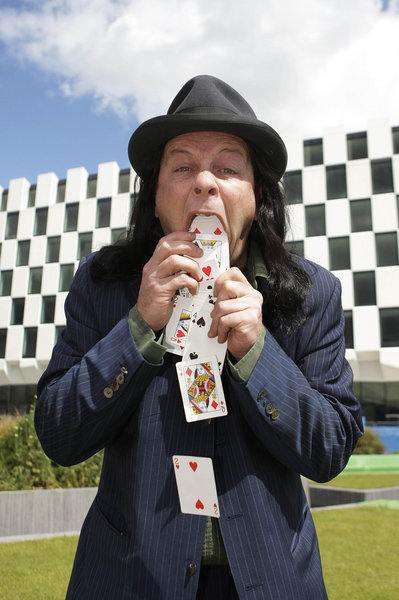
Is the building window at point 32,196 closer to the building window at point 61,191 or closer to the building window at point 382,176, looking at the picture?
the building window at point 61,191

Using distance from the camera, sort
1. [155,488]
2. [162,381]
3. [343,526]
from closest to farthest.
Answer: [155,488]
[162,381]
[343,526]

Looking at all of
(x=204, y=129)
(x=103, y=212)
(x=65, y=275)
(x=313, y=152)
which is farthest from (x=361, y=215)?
(x=204, y=129)

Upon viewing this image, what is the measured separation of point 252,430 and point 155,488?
0.27m

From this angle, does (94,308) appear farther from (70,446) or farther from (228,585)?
(228,585)

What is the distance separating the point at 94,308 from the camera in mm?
1449

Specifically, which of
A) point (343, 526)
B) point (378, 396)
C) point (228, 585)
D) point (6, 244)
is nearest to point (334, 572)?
point (343, 526)

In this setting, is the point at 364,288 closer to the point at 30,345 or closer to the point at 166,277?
the point at 30,345

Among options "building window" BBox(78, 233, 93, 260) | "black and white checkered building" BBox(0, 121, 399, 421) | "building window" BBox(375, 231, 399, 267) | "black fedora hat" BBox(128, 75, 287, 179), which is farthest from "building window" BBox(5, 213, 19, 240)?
"black fedora hat" BBox(128, 75, 287, 179)

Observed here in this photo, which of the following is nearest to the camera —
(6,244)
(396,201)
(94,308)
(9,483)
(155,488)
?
(155,488)

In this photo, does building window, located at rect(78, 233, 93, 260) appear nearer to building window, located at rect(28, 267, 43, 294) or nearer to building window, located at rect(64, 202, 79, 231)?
building window, located at rect(64, 202, 79, 231)

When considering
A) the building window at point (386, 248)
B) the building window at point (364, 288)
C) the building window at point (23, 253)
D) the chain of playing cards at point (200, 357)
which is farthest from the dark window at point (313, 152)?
the chain of playing cards at point (200, 357)

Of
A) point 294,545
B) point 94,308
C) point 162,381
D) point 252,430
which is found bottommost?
point 294,545

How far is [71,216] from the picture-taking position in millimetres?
32219

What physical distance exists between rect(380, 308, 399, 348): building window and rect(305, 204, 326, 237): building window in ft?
17.0
